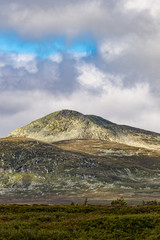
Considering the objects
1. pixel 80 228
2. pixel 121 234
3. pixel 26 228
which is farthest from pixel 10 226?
pixel 121 234

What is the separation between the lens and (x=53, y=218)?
49.1 meters

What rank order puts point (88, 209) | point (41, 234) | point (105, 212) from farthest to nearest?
point (88, 209) < point (105, 212) < point (41, 234)

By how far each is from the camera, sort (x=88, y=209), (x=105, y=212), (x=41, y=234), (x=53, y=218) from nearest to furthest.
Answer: (x=41, y=234) < (x=53, y=218) < (x=105, y=212) < (x=88, y=209)

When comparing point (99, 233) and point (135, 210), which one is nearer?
point (99, 233)

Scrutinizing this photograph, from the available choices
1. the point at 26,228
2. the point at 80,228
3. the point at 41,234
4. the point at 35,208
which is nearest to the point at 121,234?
the point at 80,228

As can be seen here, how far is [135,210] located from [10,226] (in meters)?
25.1

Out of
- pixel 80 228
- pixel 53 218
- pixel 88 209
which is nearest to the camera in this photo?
pixel 80 228

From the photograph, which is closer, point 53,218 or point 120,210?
point 53,218

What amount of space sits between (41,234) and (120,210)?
2322 centimetres

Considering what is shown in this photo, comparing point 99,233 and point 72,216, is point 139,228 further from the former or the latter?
point 72,216

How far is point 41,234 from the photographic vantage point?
3622 centimetres

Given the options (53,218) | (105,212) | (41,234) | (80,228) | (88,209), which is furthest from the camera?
(88,209)

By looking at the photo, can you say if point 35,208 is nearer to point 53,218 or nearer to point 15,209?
point 15,209

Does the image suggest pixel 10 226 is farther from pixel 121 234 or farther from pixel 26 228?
pixel 121 234
